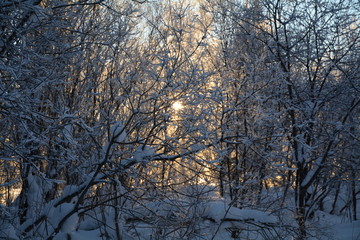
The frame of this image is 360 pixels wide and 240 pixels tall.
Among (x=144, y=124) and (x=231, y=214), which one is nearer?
(x=231, y=214)

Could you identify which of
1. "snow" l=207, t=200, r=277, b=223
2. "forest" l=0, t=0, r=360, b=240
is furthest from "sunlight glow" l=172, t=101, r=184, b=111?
"snow" l=207, t=200, r=277, b=223

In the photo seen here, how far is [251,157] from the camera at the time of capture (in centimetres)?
981

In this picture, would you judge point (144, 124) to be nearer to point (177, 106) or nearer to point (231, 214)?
point (177, 106)

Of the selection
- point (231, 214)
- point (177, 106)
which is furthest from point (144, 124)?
point (231, 214)

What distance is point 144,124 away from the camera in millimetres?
6188

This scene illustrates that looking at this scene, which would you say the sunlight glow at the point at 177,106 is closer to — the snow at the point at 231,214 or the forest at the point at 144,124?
the forest at the point at 144,124

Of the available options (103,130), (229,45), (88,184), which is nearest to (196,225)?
(88,184)

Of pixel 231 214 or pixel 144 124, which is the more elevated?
pixel 144 124

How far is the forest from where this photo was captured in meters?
4.40

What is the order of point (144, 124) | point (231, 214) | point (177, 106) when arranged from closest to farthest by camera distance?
point (231, 214)
point (177, 106)
point (144, 124)

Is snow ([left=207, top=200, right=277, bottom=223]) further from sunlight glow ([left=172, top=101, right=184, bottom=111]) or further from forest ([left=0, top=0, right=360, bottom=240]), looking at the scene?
sunlight glow ([left=172, top=101, right=184, bottom=111])

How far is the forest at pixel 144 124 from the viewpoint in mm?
4402

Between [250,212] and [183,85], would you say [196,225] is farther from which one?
[183,85]

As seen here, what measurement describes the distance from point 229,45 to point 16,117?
9403 millimetres
